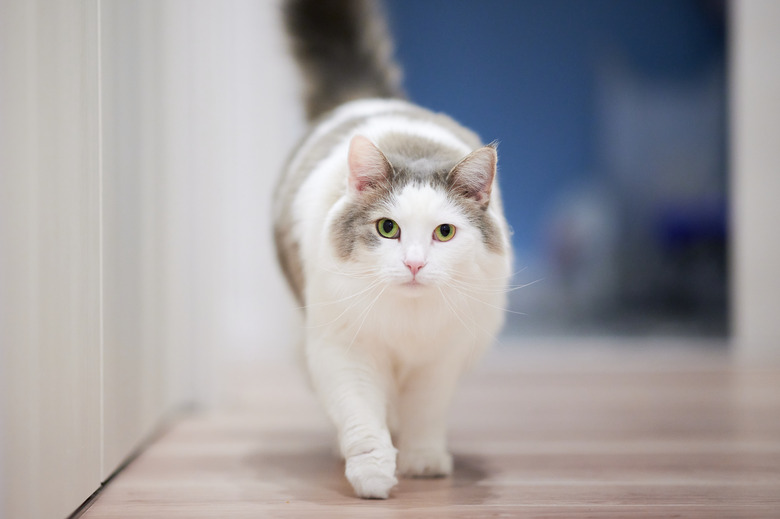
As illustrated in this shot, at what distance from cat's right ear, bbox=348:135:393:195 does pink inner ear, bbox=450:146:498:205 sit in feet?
0.43

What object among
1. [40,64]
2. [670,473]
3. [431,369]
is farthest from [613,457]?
[40,64]

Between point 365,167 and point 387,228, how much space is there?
0.42 feet

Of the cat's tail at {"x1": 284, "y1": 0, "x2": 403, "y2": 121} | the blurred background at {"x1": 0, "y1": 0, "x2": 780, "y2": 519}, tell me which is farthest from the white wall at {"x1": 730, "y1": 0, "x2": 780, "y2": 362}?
the cat's tail at {"x1": 284, "y1": 0, "x2": 403, "y2": 121}

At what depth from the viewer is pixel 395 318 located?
139cm

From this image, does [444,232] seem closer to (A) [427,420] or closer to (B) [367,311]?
(B) [367,311]

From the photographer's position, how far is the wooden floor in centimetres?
132

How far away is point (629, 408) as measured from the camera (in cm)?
229

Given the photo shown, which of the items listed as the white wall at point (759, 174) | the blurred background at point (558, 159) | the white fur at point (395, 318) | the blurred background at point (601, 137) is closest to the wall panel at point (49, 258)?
the white fur at point (395, 318)

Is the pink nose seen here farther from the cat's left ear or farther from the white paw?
the white paw

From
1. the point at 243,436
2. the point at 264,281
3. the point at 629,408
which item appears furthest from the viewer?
the point at 264,281

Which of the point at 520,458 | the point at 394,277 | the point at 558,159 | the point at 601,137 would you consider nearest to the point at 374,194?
the point at 394,277

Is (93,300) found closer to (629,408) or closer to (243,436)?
(243,436)

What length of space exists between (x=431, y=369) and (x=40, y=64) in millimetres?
919

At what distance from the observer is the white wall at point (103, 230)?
1.06 metres
